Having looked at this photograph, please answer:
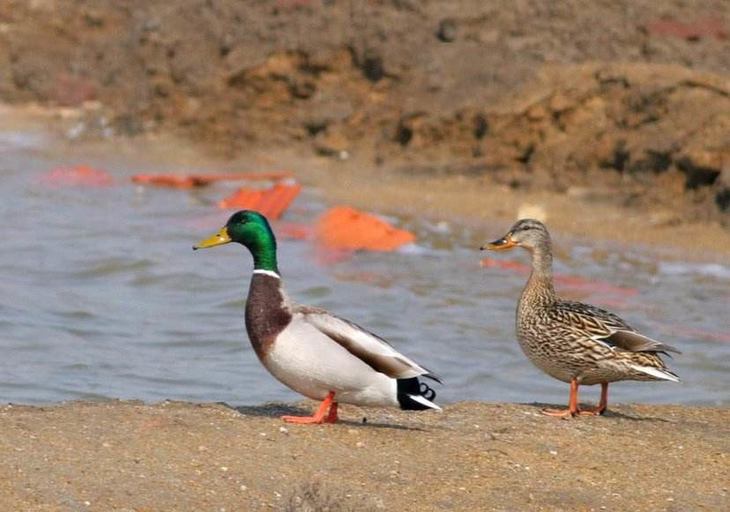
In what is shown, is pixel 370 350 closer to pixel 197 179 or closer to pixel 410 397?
pixel 410 397

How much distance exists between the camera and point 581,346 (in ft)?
24.7

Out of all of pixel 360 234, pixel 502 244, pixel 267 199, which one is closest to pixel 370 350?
pixel 502 244

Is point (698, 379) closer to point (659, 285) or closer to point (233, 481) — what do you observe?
point (659, 285)

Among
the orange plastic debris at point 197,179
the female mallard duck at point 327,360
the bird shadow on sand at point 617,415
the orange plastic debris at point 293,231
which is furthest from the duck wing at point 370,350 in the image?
the orange plastic debris at point 197,179

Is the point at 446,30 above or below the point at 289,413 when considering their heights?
above

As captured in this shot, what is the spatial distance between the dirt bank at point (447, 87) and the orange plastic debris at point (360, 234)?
1969 millimetres

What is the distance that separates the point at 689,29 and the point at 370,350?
10.4m

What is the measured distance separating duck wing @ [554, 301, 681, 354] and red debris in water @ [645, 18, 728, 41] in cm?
915

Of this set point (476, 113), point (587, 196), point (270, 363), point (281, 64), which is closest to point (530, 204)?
point (587, 196)

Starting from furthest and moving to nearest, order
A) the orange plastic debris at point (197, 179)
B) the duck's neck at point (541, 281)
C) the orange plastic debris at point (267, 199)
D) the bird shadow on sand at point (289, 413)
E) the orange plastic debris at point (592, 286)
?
1. the orange plastic debris at point (197, 179)
2. the orange plastic debris at point (267, 199)
3. the orange plastic debris at point (592, 286)
4. the duck's neck at point (541, 281)
5. the bird shadow on sand at point (289, 413)

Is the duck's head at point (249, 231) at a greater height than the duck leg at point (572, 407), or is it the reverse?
the duck's head at point (249, 231)

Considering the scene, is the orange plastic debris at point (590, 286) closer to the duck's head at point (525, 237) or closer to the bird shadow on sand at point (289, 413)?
the duck's head at point (525, 237)

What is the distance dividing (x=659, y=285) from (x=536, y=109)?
3792 millimetres

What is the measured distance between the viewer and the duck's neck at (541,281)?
7.90 meters
